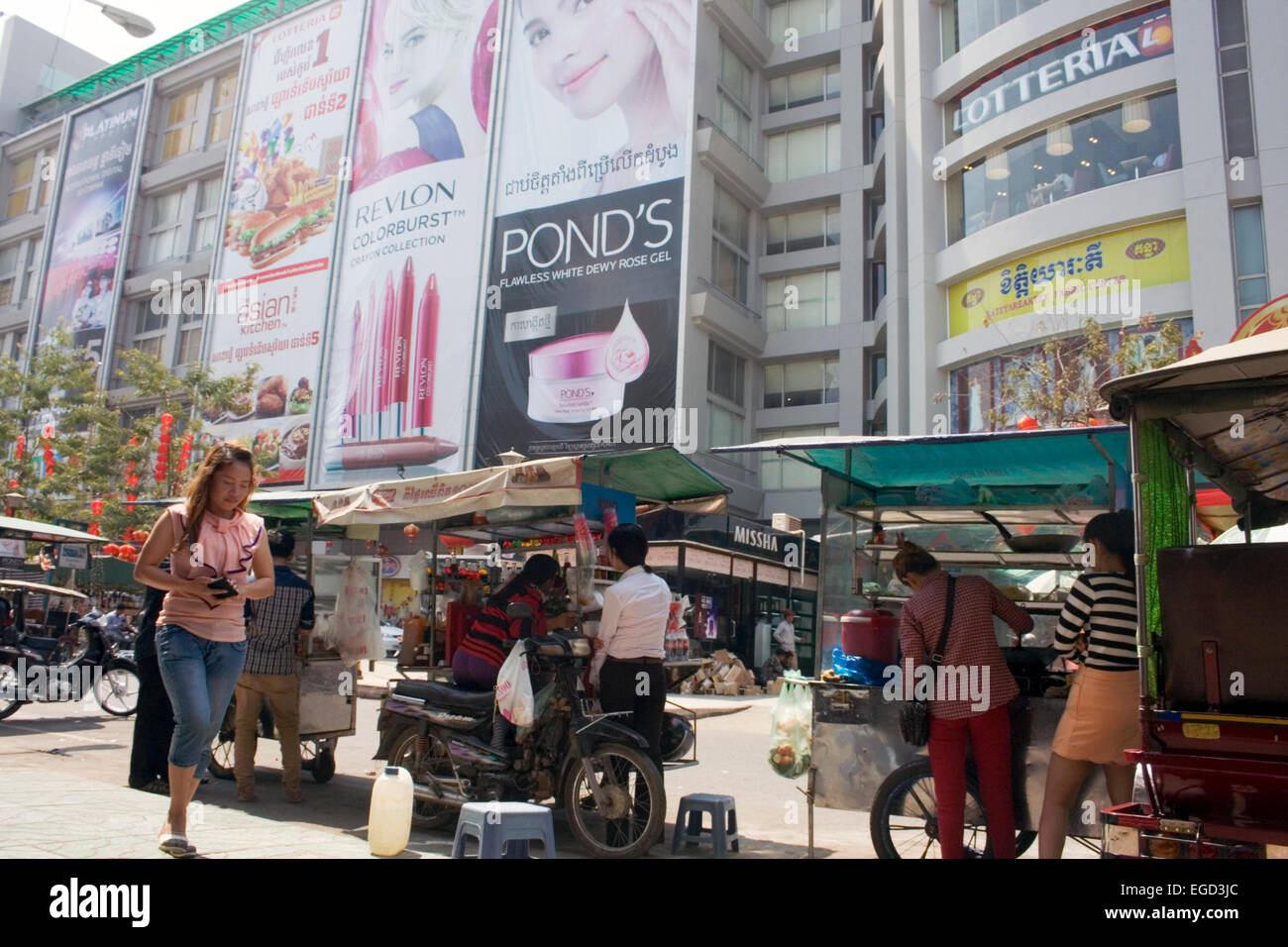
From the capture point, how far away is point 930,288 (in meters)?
24.1

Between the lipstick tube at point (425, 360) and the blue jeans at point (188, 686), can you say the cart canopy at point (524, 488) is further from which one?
the lipstick tube at point (425, 360)

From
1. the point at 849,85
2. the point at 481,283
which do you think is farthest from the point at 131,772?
the point at 849,85

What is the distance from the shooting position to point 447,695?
629 centimetres

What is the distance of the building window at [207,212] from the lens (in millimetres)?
41500

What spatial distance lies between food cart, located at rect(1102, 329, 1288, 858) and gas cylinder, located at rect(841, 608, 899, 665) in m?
1.81

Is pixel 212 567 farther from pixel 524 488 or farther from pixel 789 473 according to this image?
pixel 789 473

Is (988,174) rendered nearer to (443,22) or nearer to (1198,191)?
(1198,191)

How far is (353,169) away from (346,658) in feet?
107

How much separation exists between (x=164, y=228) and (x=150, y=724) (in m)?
42.6

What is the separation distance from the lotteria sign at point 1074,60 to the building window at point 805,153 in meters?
8.75

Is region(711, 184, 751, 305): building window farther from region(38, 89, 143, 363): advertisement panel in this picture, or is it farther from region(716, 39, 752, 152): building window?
region(38, 89, 143, 363): advertisement panel

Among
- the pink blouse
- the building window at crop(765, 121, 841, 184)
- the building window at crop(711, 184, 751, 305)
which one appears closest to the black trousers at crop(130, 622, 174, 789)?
the pink blouse

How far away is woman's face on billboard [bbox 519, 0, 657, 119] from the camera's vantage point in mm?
30844

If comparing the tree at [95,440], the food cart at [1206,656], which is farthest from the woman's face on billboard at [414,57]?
the food cart at [1206,656]
